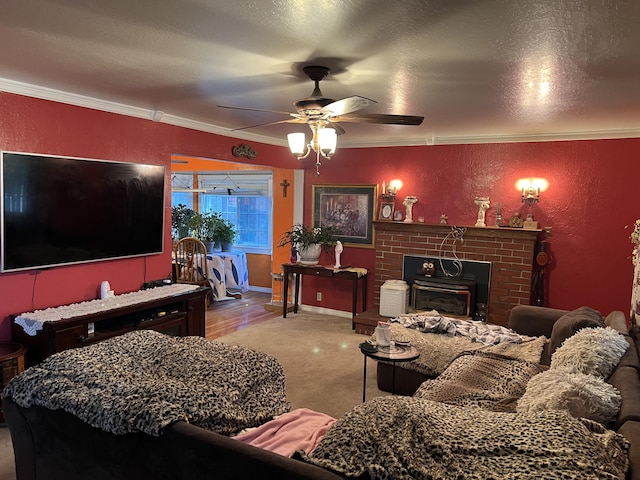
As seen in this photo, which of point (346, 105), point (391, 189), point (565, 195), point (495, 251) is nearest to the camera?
point (346, 105)

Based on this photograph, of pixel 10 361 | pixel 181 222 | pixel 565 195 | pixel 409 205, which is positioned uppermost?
pixel 565 195

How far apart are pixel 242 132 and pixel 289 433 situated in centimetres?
396

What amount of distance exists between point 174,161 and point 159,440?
266 inches

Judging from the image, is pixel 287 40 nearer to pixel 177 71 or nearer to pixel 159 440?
pixel 177 71

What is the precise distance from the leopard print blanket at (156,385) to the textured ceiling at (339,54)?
1501 millimetres

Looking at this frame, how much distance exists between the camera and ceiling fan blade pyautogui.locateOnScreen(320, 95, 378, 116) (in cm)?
237

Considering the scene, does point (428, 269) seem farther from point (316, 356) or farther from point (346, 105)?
point (346, 105)

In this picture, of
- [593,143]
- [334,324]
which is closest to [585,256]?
[593,143]

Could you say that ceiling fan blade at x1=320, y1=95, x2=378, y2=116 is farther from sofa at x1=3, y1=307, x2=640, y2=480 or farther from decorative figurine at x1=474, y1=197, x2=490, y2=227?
decorative figurine at x1=474, y1=197, x2=490, y2=227

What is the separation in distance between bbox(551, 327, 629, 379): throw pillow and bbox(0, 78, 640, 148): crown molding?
2.69m

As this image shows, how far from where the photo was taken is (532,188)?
4.87 m

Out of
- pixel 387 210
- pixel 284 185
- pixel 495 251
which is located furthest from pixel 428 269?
pixel 284 185

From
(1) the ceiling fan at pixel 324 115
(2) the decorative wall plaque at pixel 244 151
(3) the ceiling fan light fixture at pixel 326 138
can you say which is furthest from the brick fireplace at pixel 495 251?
(3) the ceiling fan light fixture at pixel 326 138

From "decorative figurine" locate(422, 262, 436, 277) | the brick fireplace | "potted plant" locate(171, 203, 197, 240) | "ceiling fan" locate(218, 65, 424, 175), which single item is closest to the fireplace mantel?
the brick fireplace
